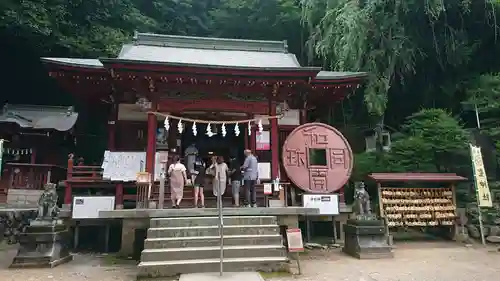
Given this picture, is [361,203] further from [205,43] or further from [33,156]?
[33,156]

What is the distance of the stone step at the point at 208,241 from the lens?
21.6 ft

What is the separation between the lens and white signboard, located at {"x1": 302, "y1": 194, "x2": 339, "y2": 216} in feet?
32.6

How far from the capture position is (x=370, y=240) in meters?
8.25

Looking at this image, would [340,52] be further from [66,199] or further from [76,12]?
[76,12]

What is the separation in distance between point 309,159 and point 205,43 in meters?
6.10

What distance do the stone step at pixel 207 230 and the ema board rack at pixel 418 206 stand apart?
15.4 feet

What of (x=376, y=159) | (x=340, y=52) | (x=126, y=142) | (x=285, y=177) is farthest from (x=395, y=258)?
(x=126, y=142)

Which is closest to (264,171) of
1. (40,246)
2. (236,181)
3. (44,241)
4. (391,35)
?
(236,181)

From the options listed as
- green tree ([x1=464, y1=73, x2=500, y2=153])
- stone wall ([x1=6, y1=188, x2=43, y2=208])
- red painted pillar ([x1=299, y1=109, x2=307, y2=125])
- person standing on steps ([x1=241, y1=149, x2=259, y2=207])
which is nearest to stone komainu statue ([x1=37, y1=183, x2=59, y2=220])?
person standing on steps ([x1=241, y1=149, x2=259, y2=207])

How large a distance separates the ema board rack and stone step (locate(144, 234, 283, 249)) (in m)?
4.75

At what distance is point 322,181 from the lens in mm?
10430

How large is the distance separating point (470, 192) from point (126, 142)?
1212 cm

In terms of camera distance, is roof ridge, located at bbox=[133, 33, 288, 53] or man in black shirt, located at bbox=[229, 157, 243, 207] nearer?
man in black shirt, located at bbox=[229, 157, 243, 207]

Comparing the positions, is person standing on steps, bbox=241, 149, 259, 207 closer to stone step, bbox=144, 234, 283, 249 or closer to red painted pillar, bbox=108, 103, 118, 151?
stone step, bbox=144, 234, 283, 249
